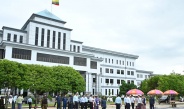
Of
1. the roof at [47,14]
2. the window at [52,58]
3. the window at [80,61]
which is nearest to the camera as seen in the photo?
the window at [52,58]

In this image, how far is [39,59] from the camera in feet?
163

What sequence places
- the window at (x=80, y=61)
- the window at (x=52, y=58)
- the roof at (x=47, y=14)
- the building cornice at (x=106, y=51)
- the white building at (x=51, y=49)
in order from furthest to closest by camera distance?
1. the building cornice at (x=106, y=51)
2. the roof at (x=47, y=14)
3. the window at (x=80, y=61)
4. the window at (x=52, y=58)
5. the white building at (x=51, y=49)

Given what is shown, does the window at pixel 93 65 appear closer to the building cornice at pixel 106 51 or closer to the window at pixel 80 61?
the window at pixel 80 61

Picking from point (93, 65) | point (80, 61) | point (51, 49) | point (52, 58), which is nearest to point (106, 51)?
point (93, 65)

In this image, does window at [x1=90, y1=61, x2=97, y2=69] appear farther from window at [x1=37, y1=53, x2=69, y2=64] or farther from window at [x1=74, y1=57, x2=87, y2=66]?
window at [x1=37, y1=53, x2=69, y2=64]

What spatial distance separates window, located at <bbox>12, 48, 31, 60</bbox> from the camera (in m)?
46.3

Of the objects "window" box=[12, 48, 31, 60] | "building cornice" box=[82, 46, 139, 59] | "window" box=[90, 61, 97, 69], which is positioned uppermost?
"building cornice" box=[82, 46, 139, 59]

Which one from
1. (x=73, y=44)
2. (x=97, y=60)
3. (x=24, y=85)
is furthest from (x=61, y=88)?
(x=73, y=44)

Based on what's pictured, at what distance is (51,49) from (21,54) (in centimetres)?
679

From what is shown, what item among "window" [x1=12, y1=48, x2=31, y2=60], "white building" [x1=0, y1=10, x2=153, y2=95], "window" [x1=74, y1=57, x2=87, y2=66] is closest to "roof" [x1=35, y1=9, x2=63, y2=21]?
"white building" [x1=0, y1=10, x2=153, y2=95]

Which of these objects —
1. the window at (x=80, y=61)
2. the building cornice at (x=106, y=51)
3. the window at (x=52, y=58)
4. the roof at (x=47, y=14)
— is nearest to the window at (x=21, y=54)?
the window at (x=52, y=58)

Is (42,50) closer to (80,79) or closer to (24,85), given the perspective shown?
(80,79)

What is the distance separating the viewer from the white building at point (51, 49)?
156ft

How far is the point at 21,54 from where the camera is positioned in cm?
4722
